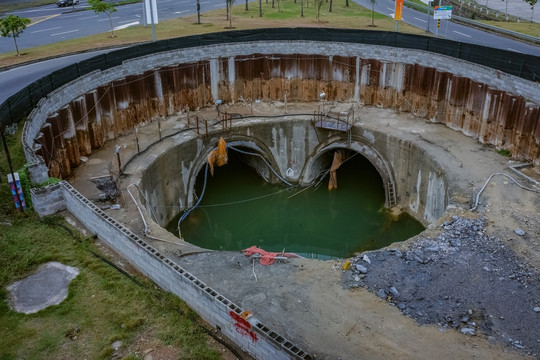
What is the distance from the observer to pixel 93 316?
12.8m

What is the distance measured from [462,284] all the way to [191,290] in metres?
7.95

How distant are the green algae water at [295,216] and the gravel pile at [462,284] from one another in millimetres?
7941

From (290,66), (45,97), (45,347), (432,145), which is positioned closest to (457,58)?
(432,145)

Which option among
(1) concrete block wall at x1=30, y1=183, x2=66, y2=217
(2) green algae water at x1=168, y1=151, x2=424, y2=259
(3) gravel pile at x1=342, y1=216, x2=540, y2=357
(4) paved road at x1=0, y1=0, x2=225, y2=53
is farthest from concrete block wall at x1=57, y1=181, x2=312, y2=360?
(4) paved road at x1=0, y1=0, x2=225, y2=53

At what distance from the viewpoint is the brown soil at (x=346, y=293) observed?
483 inches

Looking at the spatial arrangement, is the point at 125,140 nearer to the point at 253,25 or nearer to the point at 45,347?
the point at 45,347

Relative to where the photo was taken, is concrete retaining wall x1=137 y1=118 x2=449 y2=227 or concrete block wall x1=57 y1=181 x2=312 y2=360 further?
concrete retaining wall x1=137 y1=118 x2=449 y2=227

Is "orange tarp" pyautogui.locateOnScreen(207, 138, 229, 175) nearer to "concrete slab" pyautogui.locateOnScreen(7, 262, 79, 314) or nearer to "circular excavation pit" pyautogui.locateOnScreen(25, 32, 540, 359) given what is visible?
"circular excavation pit" pyautogui.locateOnScreen(25, 32, 540, 359)

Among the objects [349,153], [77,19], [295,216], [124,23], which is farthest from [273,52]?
[77,19]

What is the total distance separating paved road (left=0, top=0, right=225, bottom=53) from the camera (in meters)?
38.9

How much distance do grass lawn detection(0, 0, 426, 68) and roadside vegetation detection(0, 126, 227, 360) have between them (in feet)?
64.9

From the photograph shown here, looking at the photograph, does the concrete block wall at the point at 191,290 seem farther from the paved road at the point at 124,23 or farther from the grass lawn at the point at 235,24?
the paved road at the point at 124,23

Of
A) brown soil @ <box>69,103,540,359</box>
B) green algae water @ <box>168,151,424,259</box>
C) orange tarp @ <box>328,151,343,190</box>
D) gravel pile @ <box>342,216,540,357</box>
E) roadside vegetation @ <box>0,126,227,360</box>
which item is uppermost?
roadside vegetation @ <box>0,126,227,360</box>

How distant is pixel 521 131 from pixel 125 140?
749 inches
